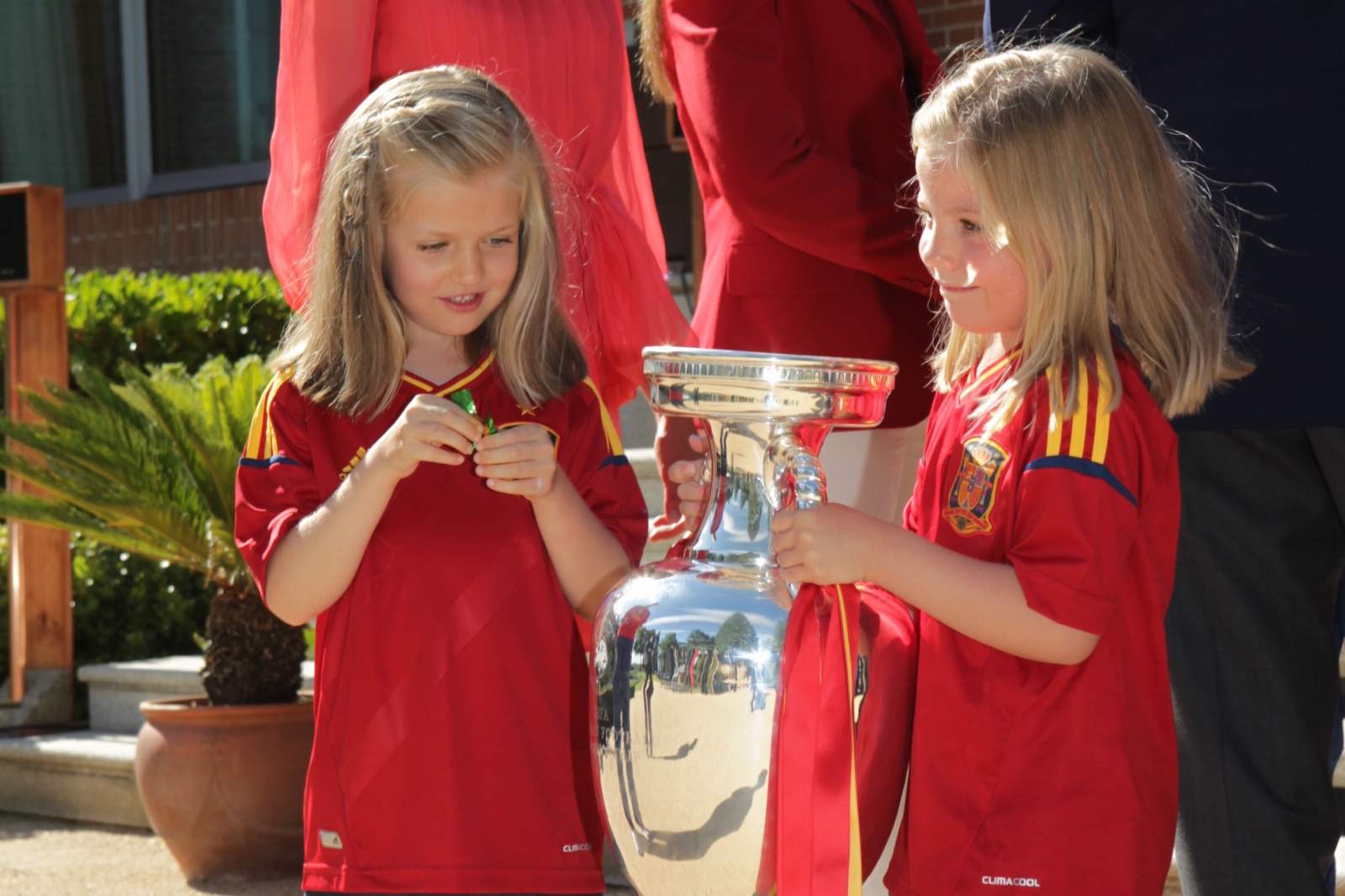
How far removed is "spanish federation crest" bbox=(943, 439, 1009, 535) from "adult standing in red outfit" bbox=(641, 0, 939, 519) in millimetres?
665

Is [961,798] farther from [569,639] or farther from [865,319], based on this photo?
[865,319]

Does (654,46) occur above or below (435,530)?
above

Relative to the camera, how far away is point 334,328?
1803mm

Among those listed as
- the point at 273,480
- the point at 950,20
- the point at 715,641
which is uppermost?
the point at 950,20

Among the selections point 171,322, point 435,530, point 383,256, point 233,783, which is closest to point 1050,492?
point 435,530

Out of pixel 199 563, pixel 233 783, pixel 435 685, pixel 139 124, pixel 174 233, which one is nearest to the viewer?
pixel 435 685

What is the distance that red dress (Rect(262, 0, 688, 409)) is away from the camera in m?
2.08

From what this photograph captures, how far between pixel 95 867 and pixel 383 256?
9.05ft

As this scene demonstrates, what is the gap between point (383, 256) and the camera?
1796 mm

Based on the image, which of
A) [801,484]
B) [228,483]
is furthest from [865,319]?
[228,483]

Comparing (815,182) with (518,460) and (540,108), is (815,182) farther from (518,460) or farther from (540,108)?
(518,460)

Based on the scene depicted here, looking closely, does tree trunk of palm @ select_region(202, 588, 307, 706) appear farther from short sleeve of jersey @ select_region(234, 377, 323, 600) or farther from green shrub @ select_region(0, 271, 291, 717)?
short sleeve of jersey @ select_region(234, 377, 323, 600)

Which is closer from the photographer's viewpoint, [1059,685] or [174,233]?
[1059,685]

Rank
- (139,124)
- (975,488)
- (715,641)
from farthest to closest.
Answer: (139,124)
(975,488)
(715,641)
